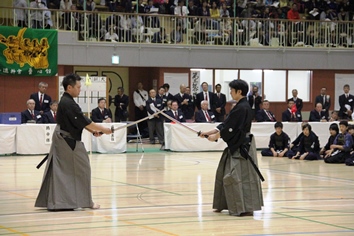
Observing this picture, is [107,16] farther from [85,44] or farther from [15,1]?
[15,1]

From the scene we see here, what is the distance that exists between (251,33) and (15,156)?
12.5 metres

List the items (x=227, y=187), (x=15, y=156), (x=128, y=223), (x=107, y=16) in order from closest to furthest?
(x=128, y=223) → (x=227, y=187) → (x=15, y=156) → (x=107, y=16)

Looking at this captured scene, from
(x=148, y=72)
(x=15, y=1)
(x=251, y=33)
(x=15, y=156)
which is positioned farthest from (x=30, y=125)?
(x=251, y=33)

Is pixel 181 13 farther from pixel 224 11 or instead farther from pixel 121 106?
pixel 121 106

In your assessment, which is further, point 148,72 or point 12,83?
point 148,72

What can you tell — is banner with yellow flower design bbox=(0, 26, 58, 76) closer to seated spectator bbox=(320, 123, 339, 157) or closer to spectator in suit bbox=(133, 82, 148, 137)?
spectator in suit bbox=(133, 82, 148, 137)

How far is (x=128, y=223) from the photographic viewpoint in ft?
31.2

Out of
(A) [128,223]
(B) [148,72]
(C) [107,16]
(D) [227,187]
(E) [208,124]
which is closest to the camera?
(A) [128,223]

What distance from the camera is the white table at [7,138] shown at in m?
20.5

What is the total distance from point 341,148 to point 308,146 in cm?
146

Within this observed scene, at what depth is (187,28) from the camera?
93.1 ft

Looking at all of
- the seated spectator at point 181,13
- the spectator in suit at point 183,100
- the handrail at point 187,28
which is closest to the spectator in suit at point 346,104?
the handrail at point 187,28

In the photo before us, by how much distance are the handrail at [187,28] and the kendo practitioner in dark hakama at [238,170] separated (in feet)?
55.2

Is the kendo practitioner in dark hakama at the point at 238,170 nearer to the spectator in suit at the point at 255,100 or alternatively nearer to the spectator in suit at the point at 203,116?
the spectator in suit at the point at 203,116
